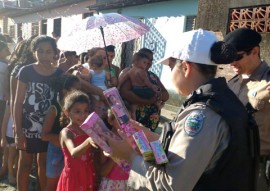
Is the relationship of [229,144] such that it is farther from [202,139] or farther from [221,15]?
[221,15]

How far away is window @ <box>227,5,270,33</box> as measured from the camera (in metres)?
4.35

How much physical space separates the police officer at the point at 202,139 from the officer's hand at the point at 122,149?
0.05 ft

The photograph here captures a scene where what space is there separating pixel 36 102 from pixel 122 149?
1.78 m

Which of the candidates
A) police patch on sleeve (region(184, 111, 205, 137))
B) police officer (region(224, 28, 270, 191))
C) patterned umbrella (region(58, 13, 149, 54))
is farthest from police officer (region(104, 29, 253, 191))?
patterned umbrella (region(58, 13, 149, 54))

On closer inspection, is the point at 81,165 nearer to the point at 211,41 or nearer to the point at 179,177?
the point at 179,177

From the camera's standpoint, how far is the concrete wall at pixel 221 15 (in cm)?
442

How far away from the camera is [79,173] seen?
8.21 feet

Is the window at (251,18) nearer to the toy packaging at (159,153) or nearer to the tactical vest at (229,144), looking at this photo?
the tactical vest at (229,144)

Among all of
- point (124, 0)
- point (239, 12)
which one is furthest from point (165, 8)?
point (239, 12)

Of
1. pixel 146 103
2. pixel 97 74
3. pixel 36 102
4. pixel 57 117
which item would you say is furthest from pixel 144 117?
pixel 36 102

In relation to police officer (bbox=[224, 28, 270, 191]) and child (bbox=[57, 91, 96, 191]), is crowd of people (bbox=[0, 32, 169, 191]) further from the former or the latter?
police officer (bbox=[224, 28, 270, 191])

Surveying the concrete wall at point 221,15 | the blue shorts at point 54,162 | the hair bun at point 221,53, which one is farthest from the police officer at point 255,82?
the concrete wall at point 221,15

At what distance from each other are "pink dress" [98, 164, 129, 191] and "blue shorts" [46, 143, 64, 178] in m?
0.65

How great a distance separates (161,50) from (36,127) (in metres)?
6.54
